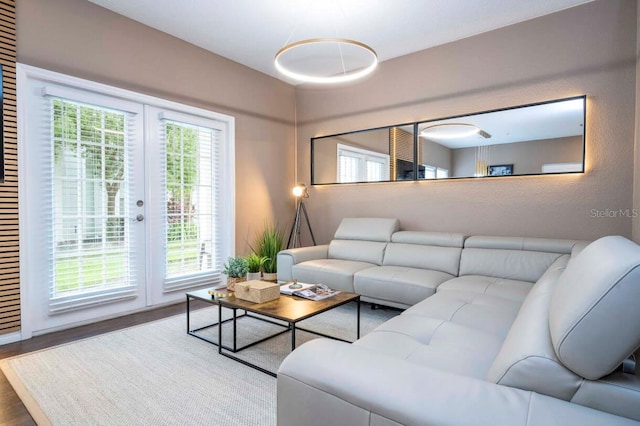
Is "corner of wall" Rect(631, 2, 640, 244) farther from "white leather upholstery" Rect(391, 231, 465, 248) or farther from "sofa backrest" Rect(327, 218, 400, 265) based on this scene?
"sofa backrest" Rect(327, 218, 400, 265)

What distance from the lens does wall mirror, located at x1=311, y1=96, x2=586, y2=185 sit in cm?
320

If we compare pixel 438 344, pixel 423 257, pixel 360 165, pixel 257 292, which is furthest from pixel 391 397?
pixel 360 165

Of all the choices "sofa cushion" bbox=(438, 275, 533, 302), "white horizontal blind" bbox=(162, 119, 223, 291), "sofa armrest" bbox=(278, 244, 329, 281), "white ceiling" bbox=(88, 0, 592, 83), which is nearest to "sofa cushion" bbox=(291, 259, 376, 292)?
"sofa armrest" bbox=(278, 244, 329, 281)

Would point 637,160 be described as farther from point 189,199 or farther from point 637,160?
point 189,199

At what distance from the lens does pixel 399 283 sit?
3.01 m

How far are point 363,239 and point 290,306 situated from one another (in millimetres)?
1965

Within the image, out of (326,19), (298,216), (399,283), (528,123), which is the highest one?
(326,19)

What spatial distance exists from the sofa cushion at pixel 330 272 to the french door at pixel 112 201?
1202mm

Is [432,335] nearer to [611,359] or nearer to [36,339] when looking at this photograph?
[611,359]

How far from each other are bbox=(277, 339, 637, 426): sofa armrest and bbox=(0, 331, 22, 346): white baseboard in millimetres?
2791

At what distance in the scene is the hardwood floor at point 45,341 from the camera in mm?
1755

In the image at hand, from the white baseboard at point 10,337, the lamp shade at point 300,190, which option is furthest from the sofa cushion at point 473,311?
the white baseboard at point 10,337

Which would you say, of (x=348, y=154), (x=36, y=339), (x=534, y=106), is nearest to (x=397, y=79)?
(x=348, y=154)

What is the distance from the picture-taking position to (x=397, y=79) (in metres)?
4.24
